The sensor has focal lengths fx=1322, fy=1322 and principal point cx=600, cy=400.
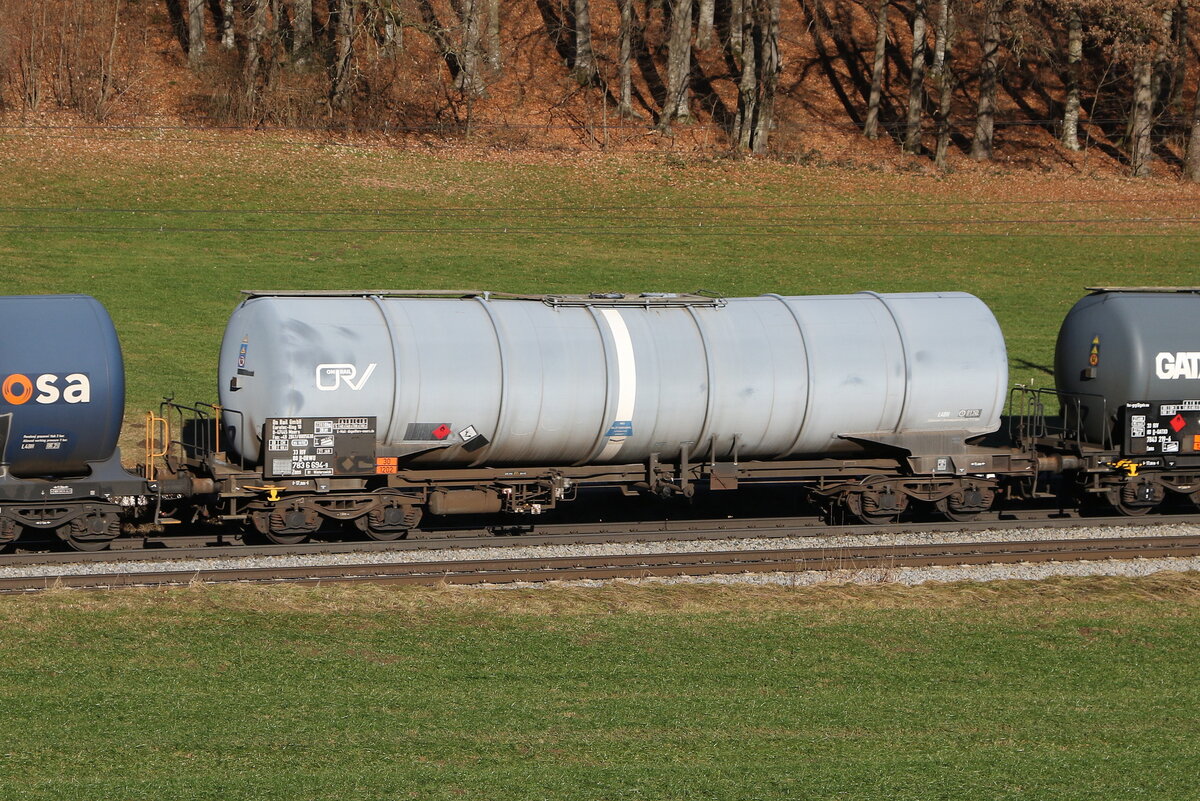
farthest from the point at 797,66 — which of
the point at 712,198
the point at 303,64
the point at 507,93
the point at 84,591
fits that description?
the point at 84,591

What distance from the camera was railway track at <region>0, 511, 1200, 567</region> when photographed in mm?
19469

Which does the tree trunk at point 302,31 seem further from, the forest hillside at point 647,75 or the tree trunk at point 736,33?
the tree trunk at point 736,33

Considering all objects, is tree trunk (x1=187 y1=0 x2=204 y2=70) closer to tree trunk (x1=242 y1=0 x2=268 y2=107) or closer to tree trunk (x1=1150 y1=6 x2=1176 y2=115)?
tree trunk (x1=242 y1=0 x2=268 y2=107)

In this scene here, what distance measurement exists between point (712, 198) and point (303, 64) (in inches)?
763

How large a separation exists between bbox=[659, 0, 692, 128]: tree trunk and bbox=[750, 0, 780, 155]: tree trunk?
3.36 meters

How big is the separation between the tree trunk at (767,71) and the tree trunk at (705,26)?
21.9 ft

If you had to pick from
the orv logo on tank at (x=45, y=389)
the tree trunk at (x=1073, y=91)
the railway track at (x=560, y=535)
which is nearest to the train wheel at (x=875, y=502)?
the railway track at (x=560, y=535)

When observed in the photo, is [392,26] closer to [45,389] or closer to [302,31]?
[302,31]

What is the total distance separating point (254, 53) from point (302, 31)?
287 centimetres

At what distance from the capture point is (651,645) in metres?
15.1

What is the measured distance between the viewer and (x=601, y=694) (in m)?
13.2

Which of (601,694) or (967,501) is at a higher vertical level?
(967,501)

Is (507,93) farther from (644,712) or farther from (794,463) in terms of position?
(644,712)

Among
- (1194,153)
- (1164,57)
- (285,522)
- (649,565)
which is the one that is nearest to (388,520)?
(285,522)
